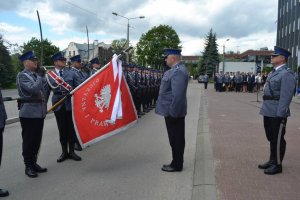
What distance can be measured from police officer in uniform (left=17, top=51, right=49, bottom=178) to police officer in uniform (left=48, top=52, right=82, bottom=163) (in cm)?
71

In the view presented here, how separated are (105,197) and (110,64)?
100 inches

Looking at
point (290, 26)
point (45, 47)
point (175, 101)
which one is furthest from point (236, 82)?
point (45, 47)

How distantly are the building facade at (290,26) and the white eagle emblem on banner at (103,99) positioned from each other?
47220 mm

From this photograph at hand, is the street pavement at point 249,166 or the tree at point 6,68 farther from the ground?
the tree at point 6,68

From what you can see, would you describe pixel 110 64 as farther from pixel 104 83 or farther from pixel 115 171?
pixel 115 171

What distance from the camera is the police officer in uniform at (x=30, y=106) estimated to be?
5.91 metres

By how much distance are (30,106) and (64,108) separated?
102 centimetres

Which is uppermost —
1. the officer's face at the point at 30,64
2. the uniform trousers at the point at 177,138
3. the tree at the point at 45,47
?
the tree at the point at 45,47

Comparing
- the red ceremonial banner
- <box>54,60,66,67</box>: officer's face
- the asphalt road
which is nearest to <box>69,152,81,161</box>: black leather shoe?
the asphalt road

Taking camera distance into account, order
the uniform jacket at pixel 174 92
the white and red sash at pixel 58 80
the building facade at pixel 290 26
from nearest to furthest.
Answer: the uniform jacket at pixel 174 92 → the white and red sash at pixel 58 80 → the building facade at pixel 290 26

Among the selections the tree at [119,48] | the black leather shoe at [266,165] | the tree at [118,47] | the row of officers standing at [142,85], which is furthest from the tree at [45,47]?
the black leather shoe at [266,165]

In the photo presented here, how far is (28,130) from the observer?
20.1 feet

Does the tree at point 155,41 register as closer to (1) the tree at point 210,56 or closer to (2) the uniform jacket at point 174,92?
(1) the tree at point 210,56

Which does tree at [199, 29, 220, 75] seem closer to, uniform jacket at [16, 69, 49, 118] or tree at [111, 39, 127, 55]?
tree at [111, 39, 127, 55]
